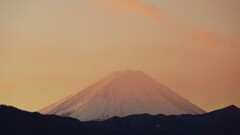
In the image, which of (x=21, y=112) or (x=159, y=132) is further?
(x=159, y=132)

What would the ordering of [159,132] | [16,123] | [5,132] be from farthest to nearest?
1. [159,132]
2. [16,123]
3. [5,132]

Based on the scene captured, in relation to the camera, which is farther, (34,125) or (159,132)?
(159,132)

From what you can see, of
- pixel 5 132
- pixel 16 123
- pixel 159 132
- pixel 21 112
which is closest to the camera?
pixel 5 132

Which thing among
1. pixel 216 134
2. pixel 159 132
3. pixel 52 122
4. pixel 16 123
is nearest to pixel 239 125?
pixel 216 134

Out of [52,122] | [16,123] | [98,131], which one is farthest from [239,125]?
[16,123]

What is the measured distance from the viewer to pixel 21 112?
527 feet

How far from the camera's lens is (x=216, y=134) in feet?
645

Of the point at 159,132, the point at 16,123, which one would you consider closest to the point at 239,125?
the point at 159,132

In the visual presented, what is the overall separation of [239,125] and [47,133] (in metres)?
76.8

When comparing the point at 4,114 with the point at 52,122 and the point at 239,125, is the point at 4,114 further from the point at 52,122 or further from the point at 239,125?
the point at 239,125

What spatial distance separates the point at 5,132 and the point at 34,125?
1699cm

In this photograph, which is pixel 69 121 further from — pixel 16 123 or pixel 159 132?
pixel 159 132

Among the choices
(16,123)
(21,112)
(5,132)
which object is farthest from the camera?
(21,112)

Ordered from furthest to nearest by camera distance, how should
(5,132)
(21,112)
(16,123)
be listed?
(21,112)
(16,123)
(5,132)
